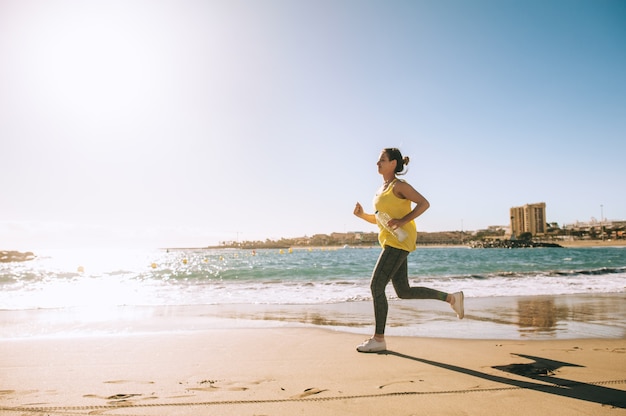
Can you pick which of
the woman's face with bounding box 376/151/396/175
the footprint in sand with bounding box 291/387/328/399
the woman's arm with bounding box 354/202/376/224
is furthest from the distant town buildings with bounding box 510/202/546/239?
the footprint in sand with bounding box 291/387/328/399

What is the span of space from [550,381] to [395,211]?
1.85 metres

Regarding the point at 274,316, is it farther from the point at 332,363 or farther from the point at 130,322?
the point at 332,363

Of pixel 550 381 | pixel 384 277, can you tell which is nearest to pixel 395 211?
pixel 384 277

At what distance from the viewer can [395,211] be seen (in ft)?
13.1

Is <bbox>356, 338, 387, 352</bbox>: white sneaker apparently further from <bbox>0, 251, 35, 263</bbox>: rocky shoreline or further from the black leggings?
<bbox>0, 251, 35, 263</bbox>: rocky shoreline

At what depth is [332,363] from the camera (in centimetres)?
352

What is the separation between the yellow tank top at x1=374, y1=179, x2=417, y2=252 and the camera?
13.0 feet

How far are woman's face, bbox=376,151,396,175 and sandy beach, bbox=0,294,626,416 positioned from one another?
1.82 metres

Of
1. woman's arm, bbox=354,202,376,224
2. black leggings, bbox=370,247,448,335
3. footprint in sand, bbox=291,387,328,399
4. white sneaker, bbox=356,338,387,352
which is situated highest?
woman's arm, bbox=354,202,376,224

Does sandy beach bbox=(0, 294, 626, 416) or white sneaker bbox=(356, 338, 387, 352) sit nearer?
sandy beach bbox=(0, 294, 626, 416)

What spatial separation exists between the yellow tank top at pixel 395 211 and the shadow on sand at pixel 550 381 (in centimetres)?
106

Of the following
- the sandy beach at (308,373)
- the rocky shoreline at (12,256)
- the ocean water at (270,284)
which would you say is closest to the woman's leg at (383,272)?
the sandy beach at (308,373)

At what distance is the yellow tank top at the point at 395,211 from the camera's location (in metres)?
3.96

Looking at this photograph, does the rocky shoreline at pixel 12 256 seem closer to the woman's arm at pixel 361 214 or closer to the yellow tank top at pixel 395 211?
the woman's arm at pixel 361 214
